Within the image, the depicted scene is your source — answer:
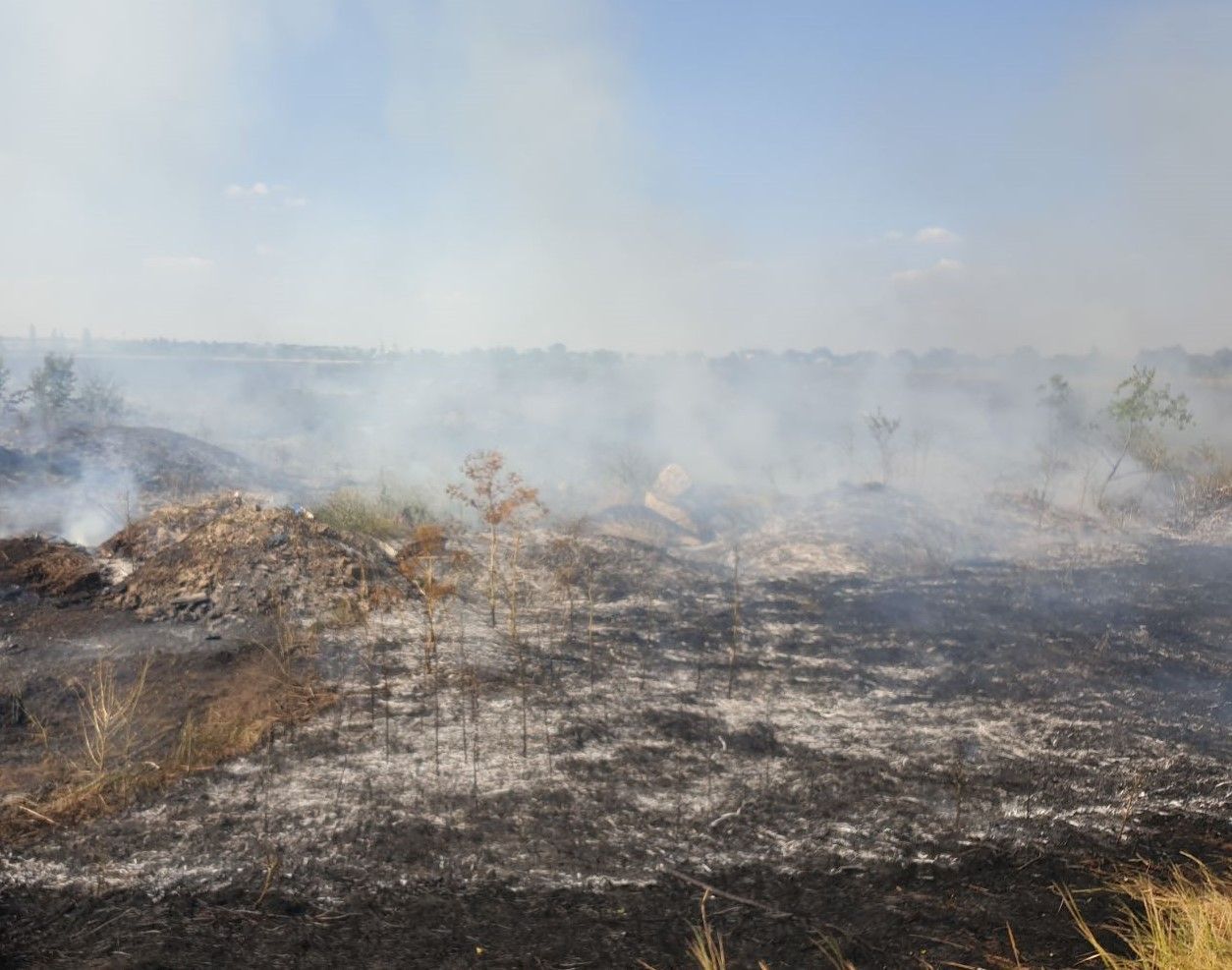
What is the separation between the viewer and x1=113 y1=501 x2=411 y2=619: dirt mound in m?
7.27

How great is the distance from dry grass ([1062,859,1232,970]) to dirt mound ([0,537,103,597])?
7957 mm

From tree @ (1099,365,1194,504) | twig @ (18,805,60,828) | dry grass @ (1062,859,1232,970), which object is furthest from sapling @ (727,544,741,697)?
tree @ (1099,365,1194,504)

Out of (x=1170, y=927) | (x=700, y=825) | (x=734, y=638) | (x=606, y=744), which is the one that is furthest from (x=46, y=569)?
(x=1170, y=927)

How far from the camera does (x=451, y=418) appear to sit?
65.8 ft

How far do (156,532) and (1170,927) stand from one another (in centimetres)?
872

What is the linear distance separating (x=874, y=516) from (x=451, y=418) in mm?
11331

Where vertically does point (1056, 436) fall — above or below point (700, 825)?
above

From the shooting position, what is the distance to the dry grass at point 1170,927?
2.91 metres

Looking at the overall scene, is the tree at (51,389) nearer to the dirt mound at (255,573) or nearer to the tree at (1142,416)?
the dirt mound at (255,573)

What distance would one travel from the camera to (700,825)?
445 cm

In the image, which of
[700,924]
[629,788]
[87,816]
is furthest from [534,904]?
[87,816]

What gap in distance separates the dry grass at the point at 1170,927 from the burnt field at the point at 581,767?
17 centimetres

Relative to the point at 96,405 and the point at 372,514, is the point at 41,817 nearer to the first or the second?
the point at 372,514

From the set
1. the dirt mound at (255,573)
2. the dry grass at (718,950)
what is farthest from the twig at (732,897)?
the dirt mound at (255,573)
